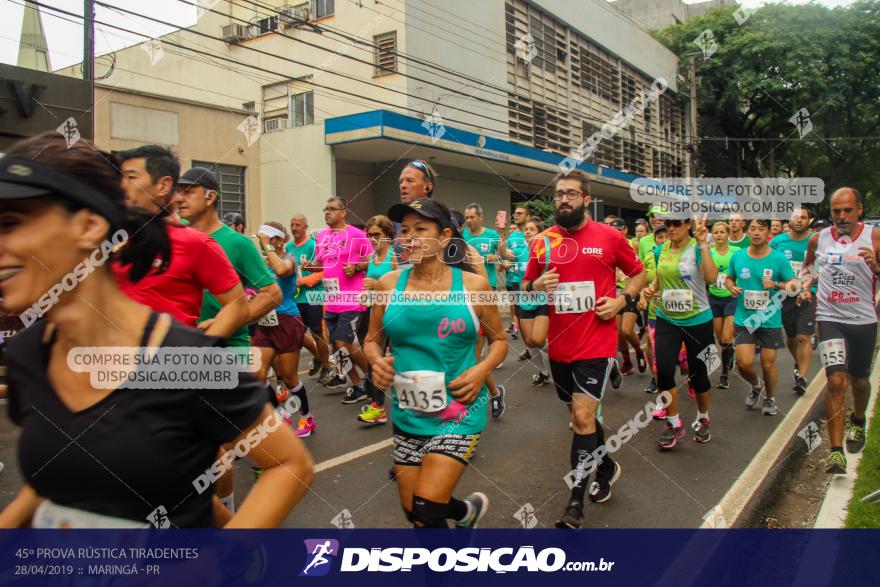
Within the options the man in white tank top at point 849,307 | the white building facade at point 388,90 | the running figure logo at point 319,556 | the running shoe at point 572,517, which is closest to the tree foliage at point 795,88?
the white building facade at point 388,90

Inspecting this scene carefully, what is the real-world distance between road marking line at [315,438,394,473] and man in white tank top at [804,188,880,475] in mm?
3623

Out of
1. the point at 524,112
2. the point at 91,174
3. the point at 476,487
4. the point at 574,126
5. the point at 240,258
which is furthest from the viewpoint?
the point at 574,126

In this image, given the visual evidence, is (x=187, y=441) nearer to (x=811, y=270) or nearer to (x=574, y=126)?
(x=811, y=270)

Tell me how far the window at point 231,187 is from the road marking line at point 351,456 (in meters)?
14.0

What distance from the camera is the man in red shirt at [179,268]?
3123 millimetres

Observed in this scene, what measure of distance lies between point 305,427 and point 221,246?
104 inches

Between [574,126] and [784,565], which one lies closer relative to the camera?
[784,565]

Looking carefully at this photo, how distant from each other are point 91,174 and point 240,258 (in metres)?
2.73

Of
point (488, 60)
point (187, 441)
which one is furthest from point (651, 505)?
point (488, 60)

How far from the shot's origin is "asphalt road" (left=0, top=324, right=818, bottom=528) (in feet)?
14.0

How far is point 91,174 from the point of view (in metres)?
1.42

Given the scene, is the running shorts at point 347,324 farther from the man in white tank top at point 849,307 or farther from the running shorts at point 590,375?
the man in white tank top at point 849,307

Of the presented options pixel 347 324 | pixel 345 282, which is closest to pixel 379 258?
pixel 345 282

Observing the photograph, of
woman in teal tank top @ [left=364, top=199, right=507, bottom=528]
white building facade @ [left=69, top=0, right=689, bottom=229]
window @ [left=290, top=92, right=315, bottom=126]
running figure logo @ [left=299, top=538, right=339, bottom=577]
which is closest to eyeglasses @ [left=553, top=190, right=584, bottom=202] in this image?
woman in teal tank top @ [left=364, top=199, right=507, bottom=528]
